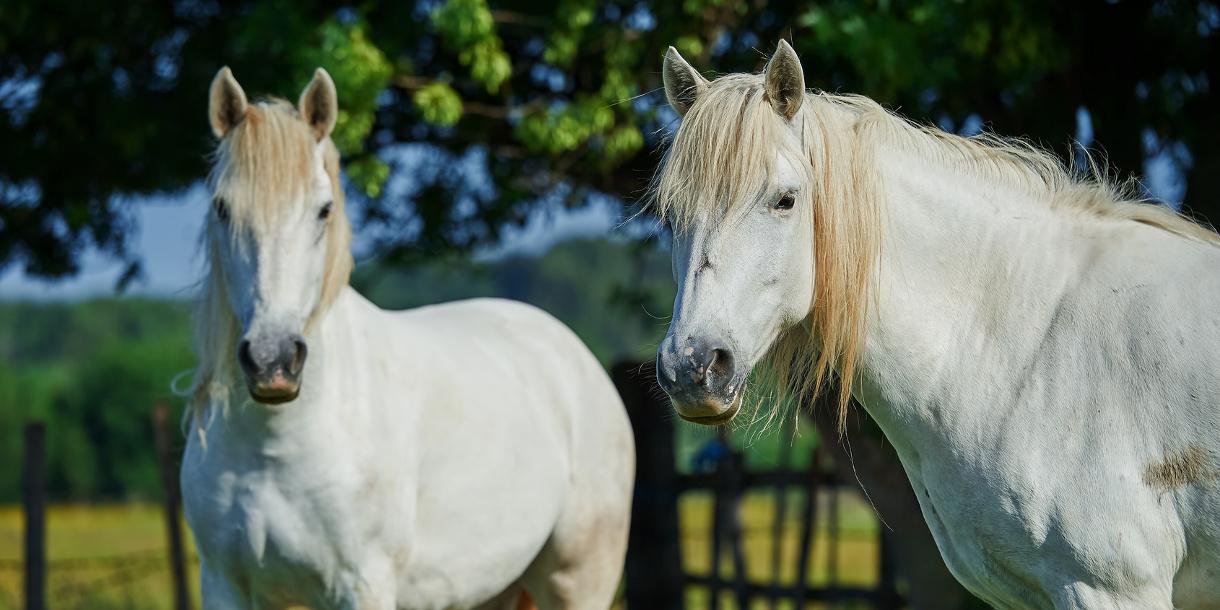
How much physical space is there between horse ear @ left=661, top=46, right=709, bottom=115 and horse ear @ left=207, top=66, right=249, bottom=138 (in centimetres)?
154

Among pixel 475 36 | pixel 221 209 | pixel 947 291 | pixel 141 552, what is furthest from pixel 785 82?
pixel 141 552

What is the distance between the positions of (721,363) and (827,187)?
56cm

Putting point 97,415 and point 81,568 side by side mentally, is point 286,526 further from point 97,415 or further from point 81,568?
point 97,415

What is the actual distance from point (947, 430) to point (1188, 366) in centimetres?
57

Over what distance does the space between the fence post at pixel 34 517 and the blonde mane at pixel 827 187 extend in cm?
573

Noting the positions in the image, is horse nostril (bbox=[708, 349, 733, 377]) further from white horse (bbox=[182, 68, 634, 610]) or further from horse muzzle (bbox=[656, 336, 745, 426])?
white horse (bbox=[182, 68, 634, 610])

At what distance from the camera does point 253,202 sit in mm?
3689

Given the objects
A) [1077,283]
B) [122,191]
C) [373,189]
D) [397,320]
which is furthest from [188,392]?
[122,191]

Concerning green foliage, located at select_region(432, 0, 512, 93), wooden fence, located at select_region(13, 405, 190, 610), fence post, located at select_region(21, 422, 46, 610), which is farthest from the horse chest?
fence post, located at select_region(21, 422, 46, 610)

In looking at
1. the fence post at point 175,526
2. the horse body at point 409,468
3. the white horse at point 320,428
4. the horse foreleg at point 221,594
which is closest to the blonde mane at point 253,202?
the white horse at point 320,428

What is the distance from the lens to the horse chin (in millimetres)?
2590

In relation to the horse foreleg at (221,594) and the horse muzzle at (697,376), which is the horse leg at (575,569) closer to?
the horse foreleg at (221,594)

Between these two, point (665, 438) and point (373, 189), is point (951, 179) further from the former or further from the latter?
point (665, 438)

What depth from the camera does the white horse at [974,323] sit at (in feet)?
8.80
